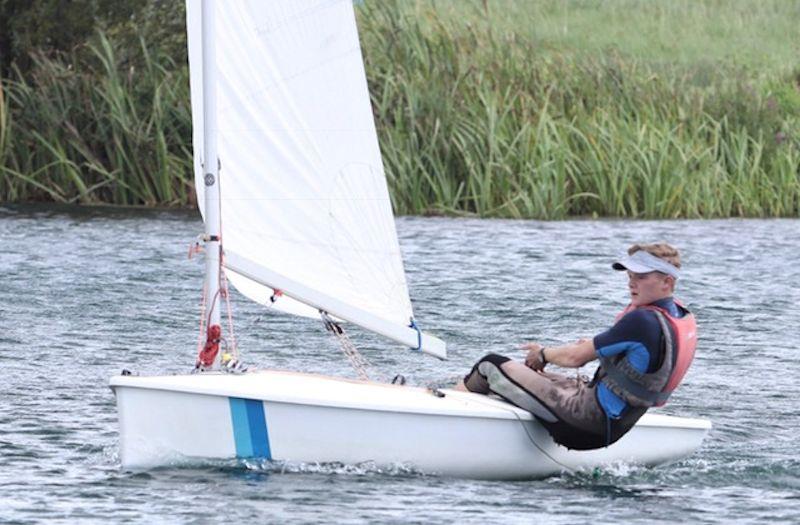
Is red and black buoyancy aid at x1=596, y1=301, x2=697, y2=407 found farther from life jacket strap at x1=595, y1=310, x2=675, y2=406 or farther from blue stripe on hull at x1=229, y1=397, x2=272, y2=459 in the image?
blue stripe on hull at x1=229, y1=397, x2=272, y2=459

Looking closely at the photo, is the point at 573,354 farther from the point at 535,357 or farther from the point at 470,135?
the point at 470,135

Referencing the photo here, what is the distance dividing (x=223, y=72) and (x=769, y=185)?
579 inches

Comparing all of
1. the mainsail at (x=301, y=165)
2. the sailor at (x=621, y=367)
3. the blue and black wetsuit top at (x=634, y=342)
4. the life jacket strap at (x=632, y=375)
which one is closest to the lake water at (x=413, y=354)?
the sailor at (x=621, y=367)

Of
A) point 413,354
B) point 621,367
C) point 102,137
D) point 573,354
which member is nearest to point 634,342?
point 621,367

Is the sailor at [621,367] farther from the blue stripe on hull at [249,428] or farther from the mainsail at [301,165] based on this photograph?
the blue stripe on hull at [249,428]

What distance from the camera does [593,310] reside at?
56.4 feet

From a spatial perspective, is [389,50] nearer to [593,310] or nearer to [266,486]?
[593,310]

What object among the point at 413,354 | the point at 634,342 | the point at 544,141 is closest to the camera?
the point at 634,342

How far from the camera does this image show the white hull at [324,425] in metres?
9.24

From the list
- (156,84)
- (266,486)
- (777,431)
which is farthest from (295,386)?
(156,84)

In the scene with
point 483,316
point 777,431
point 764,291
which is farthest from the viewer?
point 764,291

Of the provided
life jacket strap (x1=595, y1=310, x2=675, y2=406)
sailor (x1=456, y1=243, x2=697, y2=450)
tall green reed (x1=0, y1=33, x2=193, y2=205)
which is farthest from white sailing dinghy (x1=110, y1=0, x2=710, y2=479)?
tall green reed (x1=0, y1=33, x2=193, y2=205)

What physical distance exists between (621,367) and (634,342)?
0.15 m

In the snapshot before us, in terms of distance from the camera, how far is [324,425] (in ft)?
30.9
